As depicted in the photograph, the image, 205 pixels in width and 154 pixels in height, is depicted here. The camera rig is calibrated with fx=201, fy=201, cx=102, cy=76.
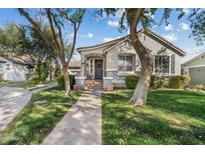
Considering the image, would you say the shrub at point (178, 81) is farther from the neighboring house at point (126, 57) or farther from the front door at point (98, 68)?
the front door at point (98, 68)

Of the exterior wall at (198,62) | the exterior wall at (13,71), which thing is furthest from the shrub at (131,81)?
the exterior wall at (13,71)

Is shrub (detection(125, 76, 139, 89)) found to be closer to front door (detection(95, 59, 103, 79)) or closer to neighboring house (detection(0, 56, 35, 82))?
front door (detection(95, 59, 103, 79))

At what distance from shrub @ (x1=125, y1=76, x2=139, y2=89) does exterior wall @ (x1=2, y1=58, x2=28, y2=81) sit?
23.1 metres

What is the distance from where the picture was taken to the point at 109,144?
4.80 metres

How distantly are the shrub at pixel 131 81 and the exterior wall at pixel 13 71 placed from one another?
75.7ft

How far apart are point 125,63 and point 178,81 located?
15.7 ft

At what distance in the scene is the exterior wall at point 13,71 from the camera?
106 feet

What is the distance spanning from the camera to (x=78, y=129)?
5.92m

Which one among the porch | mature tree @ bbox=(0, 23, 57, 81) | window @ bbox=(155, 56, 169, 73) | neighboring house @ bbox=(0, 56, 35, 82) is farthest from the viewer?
neighboring house @ bbox=(0, 56, 35, 82)

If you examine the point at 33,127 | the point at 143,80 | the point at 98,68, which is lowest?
the point at 33,127

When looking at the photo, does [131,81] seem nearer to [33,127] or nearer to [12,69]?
[33,127]

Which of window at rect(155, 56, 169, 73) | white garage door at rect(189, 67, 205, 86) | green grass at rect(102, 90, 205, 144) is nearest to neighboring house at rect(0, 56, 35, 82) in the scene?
window at rect(155, 56, 169, 73)

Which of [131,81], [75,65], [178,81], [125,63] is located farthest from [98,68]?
[75,65]

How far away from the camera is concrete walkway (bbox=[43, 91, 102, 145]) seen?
5.04 meters
